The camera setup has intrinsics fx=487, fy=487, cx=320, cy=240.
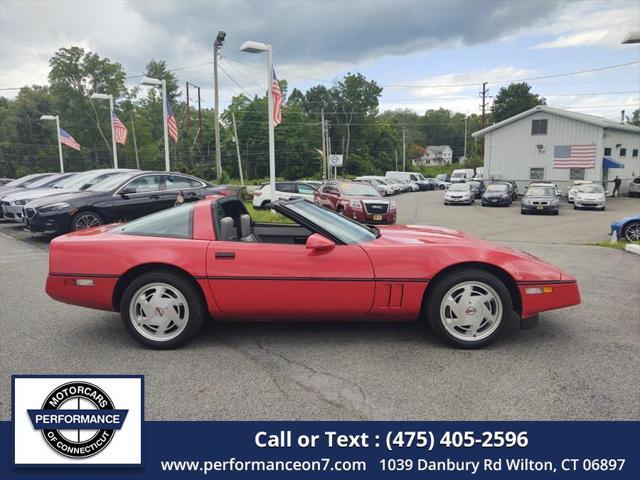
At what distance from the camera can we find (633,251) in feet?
31.4

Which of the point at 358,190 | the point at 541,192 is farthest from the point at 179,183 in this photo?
the point at 541,192

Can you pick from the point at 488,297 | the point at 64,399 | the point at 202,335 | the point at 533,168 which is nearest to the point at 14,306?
the point at 202,335

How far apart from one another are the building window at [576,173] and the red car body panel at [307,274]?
32241mm

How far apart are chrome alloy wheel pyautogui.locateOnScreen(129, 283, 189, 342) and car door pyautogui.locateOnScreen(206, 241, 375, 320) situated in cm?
33

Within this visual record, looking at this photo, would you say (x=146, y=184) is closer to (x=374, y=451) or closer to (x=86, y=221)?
(x=86, y=221)

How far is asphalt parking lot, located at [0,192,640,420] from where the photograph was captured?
3.12 metres

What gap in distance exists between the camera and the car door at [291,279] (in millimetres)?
3998

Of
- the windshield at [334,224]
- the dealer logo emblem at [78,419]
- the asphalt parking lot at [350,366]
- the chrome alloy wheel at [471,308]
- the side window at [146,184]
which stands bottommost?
the asphalt parking lot at [350,366]

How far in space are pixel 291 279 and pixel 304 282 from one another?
0.11m

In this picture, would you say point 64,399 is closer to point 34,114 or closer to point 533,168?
point 533,168

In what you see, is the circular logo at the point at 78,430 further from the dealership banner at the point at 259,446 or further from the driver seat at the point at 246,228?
the driver seat at the point at 246,228

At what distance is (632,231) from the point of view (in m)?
11.6

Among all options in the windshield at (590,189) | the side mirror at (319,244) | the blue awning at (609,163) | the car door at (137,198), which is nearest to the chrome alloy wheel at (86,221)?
the car door at (137,198)

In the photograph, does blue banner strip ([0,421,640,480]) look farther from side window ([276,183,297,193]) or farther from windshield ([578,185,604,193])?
windshield ([578,185,604,193])
